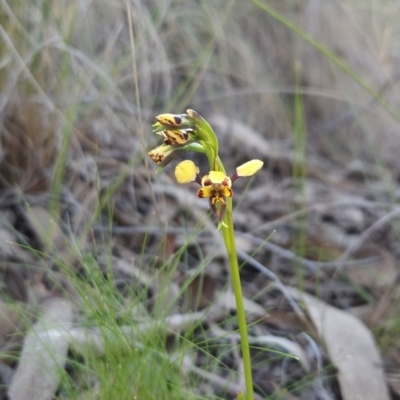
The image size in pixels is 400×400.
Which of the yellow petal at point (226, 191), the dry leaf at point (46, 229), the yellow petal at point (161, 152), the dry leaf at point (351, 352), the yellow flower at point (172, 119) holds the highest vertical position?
the yellow flower at point (172, 119)

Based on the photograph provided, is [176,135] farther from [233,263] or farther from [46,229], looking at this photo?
[46,229]

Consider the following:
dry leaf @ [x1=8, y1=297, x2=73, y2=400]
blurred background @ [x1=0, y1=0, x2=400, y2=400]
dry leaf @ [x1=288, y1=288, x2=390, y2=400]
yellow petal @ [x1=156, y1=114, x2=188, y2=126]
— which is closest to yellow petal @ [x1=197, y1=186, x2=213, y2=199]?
yellow petal @ [x1=156, y1=114, x2=188, y2=126]

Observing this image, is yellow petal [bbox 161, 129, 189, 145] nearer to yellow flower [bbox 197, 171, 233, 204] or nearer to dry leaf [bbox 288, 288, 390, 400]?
A: yellow flower [bbox 197, 171, 233, 204]

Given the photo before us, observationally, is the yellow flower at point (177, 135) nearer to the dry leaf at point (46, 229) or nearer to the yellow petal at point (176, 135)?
the yellow petal at point (176, 135)

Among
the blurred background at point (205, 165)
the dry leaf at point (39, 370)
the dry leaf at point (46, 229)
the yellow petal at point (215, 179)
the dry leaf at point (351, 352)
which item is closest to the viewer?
the yellow petal at point (215, 179)

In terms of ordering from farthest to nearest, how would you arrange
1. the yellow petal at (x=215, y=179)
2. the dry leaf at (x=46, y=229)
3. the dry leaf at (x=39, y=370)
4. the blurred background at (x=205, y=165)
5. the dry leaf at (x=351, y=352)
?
1. the dry leaf at (x=46, y=229)
2. the blurred background at (x=205, y=165)
3. the dry leaf at (x=351, y=352)
4. the dry leaf at (x=39, y=370)
5. the yellow petal at (x=215, y=179)

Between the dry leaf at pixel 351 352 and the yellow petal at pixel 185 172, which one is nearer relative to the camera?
the yellow petal at pixel 185 172

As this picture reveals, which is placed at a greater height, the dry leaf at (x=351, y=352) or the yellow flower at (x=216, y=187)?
the yellow flower at (x=216, y=187)

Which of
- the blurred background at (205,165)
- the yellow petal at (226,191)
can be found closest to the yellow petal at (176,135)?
the yellow petal at (226,191)
